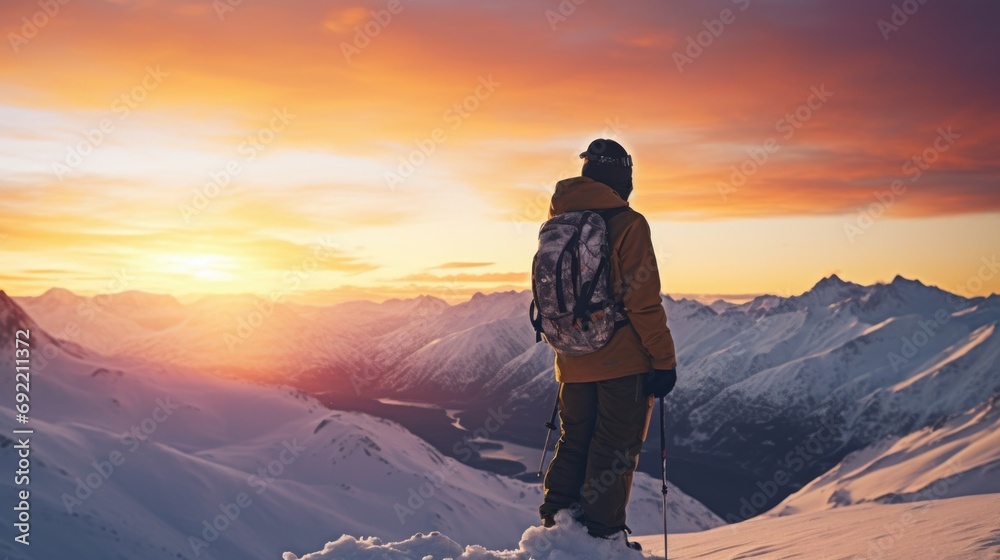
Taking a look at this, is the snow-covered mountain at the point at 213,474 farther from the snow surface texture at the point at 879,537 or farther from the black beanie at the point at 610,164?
the black beanie at the point at 610,164

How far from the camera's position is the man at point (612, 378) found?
25.0 feet

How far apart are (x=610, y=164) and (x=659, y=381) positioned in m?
2.38

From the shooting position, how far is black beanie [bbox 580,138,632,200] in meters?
8.42

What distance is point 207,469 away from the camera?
2697 inches

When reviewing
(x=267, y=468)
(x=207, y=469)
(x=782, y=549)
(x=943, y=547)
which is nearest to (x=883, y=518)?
(x=782, y=549)

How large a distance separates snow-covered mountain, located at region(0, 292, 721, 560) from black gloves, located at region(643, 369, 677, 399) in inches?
1444

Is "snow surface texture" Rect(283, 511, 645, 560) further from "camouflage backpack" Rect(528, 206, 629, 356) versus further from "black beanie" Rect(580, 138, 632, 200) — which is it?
"black beanie" Rect(580, 138, 632, 200)

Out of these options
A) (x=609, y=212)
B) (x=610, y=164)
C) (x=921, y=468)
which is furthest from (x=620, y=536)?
(x=921, y=468)

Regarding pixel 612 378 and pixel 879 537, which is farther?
pixel 879 537

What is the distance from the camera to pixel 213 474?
68.1 m

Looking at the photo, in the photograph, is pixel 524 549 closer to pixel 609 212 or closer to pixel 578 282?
pixel 578 282

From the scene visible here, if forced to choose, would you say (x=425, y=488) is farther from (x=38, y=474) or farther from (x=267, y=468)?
(x=38, y=474)

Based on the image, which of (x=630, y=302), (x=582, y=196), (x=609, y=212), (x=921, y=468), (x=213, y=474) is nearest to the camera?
(x=630, y=302)

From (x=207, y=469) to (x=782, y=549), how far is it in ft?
218
